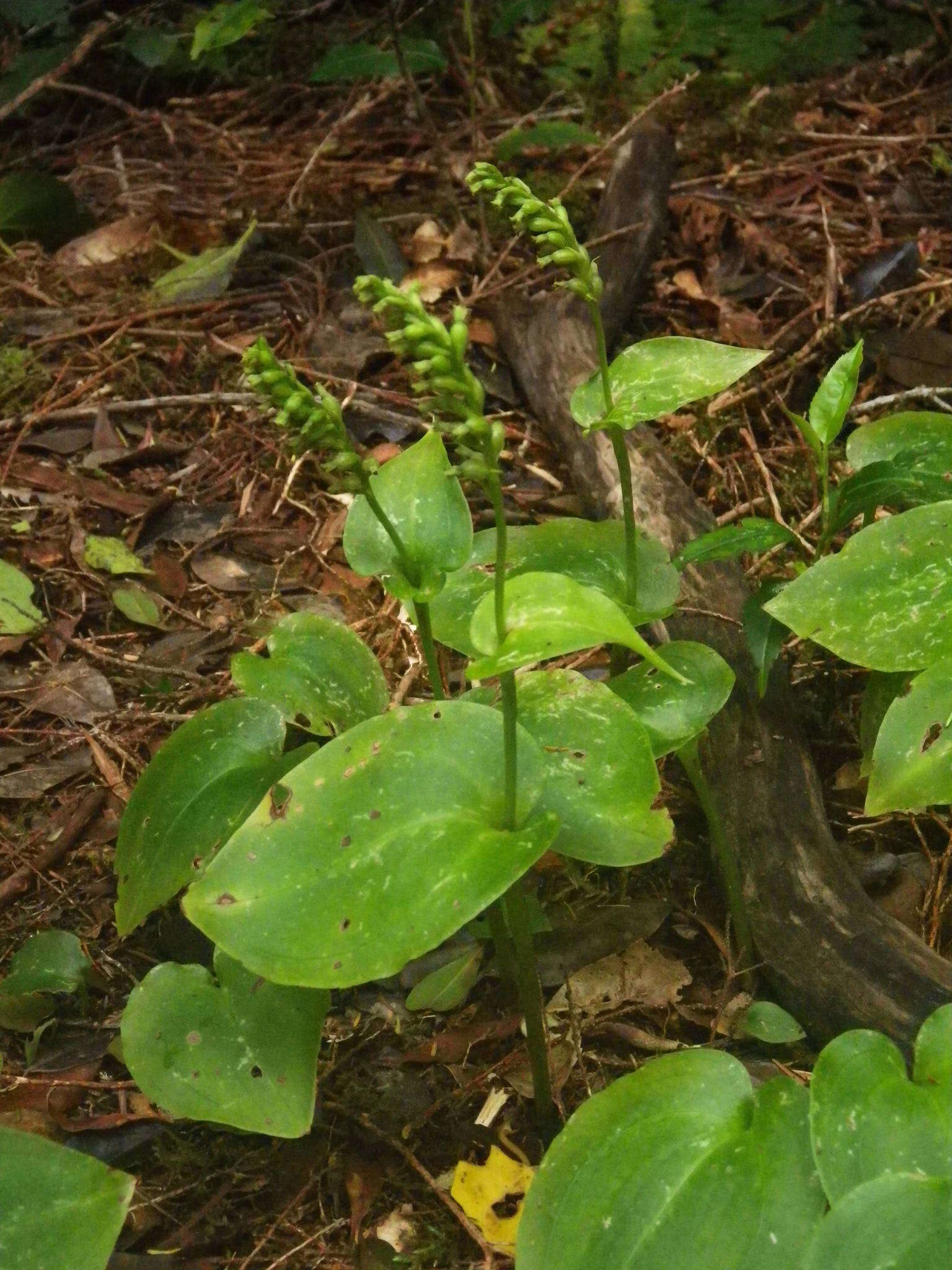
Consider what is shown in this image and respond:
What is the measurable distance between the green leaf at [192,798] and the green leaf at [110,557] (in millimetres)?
873

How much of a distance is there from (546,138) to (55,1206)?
2.87 metres

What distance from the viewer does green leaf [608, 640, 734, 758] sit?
181 centimetres

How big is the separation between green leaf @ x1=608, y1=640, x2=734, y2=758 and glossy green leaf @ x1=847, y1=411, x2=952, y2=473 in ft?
2.09

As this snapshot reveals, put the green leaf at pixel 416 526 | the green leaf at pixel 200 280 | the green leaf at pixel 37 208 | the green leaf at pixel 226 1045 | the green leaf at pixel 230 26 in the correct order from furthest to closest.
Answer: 1. the green leaf at pixel 37 208
2. the green leaf at pixel 200 280
3. the green leaf at pixel 230 26
4. the green leaf at pixel 416 526
5. the green leaf at pixel 226 1045

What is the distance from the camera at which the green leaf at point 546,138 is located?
10.7ft

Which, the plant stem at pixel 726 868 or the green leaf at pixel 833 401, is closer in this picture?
the plant stem at pixel 726 868

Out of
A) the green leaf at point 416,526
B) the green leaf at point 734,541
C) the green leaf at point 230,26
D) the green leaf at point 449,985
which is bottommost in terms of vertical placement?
the green leaf at point 449,985

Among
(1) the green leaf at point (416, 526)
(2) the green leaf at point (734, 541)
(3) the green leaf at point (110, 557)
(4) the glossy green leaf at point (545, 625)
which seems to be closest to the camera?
(4) the glossy green leaf at point (545, 625)

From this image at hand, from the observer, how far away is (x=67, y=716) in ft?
7.72

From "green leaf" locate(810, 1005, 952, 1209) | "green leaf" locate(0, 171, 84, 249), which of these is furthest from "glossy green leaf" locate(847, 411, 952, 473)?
"green leaf" locate(0, 171, 84, 249)

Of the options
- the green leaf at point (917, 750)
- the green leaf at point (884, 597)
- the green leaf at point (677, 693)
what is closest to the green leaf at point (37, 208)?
the green leaf at point (677, 693)

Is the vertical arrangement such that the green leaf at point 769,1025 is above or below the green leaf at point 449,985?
below

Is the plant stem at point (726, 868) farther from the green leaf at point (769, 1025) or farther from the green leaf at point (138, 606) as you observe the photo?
the green leaf at point (138, 606)

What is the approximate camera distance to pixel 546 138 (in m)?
3.27
